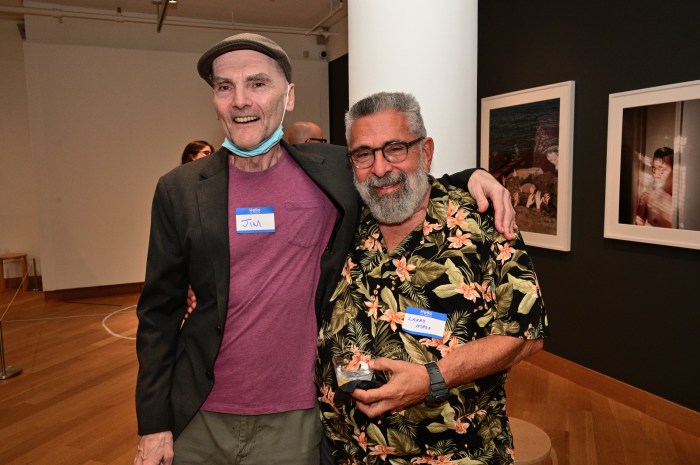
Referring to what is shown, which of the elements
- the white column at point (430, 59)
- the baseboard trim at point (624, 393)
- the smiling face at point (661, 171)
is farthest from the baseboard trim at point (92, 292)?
the smiling face at point (661, 171)

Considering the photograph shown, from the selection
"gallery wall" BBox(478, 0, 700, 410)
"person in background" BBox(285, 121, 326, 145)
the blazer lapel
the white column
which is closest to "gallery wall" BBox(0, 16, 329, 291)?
"person in background" BBox(285, 121, 326, 145)

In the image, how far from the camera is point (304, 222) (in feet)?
5.80

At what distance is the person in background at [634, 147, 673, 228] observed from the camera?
12.5 ft

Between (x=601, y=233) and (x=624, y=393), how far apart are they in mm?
1288

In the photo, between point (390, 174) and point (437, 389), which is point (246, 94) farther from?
point (437, 389)

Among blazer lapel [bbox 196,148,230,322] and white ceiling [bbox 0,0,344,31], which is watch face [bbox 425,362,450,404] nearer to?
blazer lapel [bbox 196,148,230,322]

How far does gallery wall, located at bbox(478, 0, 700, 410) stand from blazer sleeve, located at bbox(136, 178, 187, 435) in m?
3.55

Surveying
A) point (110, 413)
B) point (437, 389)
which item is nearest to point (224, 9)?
point (110, 413)

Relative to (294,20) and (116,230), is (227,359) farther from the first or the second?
(294,20)

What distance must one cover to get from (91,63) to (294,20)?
339cm

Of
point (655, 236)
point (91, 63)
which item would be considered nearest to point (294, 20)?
point (91, 63)

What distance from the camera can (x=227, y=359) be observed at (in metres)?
1.72

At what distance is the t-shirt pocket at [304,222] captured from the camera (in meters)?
1.75

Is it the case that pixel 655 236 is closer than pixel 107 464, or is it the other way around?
pixel 107 464
